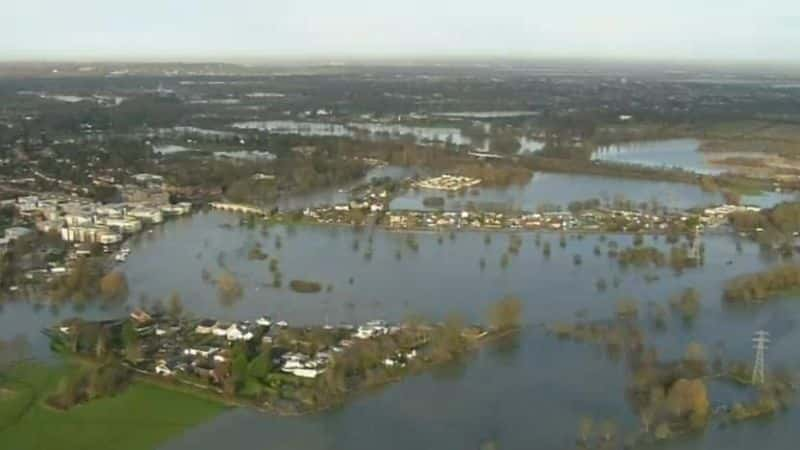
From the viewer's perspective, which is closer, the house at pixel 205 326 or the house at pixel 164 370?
the house at pixel 164 370

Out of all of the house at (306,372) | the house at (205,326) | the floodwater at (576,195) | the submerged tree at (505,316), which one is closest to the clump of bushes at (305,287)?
the house at (205,326)

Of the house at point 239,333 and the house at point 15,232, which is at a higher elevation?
the house at point 15,232

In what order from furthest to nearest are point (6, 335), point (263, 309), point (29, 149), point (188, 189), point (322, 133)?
point (322, 133) < point (29, 149) < point (188, 189) < point (263, 309) < point (6, 335)


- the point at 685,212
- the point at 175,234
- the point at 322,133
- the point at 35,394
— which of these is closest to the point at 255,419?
the point at 35,394

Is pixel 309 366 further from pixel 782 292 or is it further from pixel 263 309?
pixel 782 292

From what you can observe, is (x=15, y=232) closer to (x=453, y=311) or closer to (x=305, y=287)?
(x=305, y=287)

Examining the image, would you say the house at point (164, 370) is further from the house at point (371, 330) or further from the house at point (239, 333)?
the house at point (371, 330)
